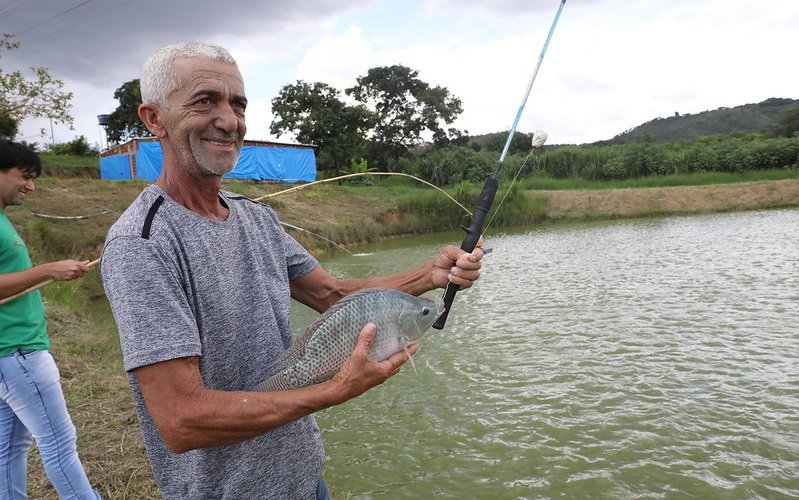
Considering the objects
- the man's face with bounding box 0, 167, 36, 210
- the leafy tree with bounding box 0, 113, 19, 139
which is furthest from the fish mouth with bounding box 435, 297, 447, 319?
the leafy tree with bounding box 0, 113, 19, 139

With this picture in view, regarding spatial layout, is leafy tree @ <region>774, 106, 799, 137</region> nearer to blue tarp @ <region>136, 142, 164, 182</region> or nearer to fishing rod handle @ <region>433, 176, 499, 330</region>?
blue tarp @ <region>136, 142, 164, 182</region>

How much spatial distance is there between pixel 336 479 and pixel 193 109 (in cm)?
Answer: 460

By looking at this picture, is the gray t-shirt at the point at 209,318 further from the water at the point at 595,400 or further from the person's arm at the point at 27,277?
the water at the point at 595,400

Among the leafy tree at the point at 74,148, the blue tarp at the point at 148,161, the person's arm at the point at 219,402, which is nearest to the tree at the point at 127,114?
the leafy tree at the point at 74,148

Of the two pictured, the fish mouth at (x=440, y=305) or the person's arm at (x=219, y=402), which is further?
the fish mouth at (x=440, y=305)

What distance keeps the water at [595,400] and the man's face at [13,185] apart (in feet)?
11.7

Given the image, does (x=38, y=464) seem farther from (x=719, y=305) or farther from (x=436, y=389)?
(x=719, y=305)

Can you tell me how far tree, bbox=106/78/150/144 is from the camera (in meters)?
43.1

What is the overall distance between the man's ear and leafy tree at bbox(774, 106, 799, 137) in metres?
61.7

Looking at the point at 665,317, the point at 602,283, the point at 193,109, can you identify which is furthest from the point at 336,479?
the point at 602,283

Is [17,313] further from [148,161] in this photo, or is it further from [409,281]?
[148,161]

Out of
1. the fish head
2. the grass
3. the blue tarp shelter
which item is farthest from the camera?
the blue tarp shelter

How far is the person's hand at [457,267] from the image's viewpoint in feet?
7.91

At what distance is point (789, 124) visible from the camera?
52.1 meters
